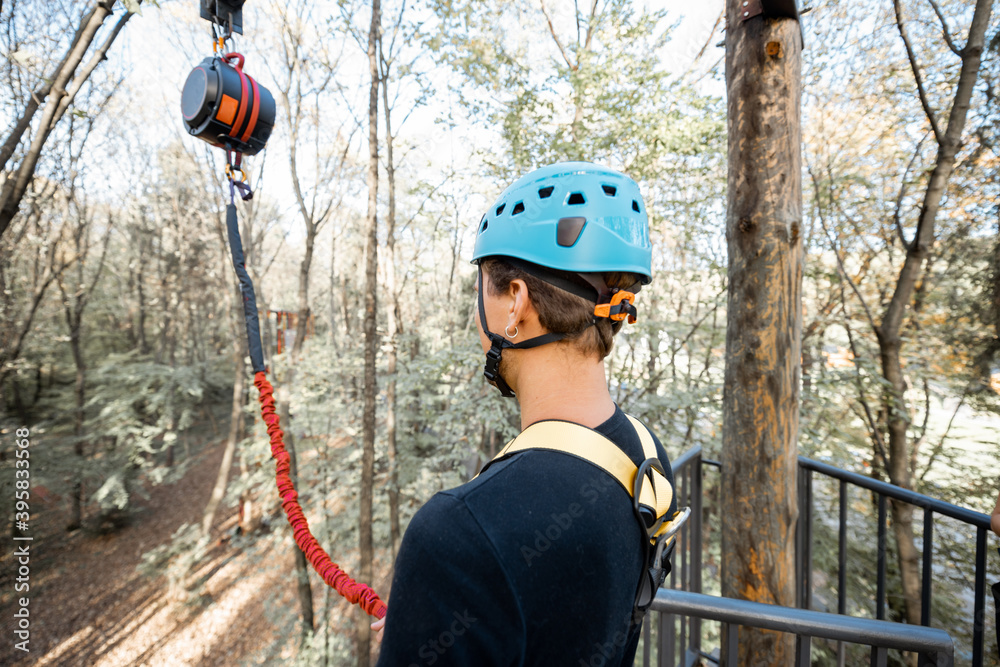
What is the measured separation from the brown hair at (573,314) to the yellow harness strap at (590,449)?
0.25m

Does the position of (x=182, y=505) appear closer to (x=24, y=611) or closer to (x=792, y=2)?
(x=24, y=611)

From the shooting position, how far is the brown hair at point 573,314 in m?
1.03

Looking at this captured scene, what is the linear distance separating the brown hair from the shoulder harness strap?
247 millimetres

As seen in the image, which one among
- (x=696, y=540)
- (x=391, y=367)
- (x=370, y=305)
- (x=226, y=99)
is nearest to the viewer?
(x=226, y=99)

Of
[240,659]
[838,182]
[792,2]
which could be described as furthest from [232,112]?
[240,659]

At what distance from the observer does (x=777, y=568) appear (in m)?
2.00

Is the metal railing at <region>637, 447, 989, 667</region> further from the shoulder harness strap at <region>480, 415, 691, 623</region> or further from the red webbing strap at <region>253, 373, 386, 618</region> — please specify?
the red webbing strap at <region>253, 373, 386, 618</region>

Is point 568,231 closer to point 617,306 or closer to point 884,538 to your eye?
point 617,306

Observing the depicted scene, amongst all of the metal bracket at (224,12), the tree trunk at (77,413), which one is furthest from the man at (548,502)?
the tree trunk at (77,413)

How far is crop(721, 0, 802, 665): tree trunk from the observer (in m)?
1.98

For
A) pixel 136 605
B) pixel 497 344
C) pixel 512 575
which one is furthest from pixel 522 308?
pixel 136 605

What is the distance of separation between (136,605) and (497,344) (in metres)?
17.3

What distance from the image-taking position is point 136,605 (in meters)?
12.3

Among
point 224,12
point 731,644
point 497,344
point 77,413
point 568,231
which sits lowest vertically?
point 77,413
